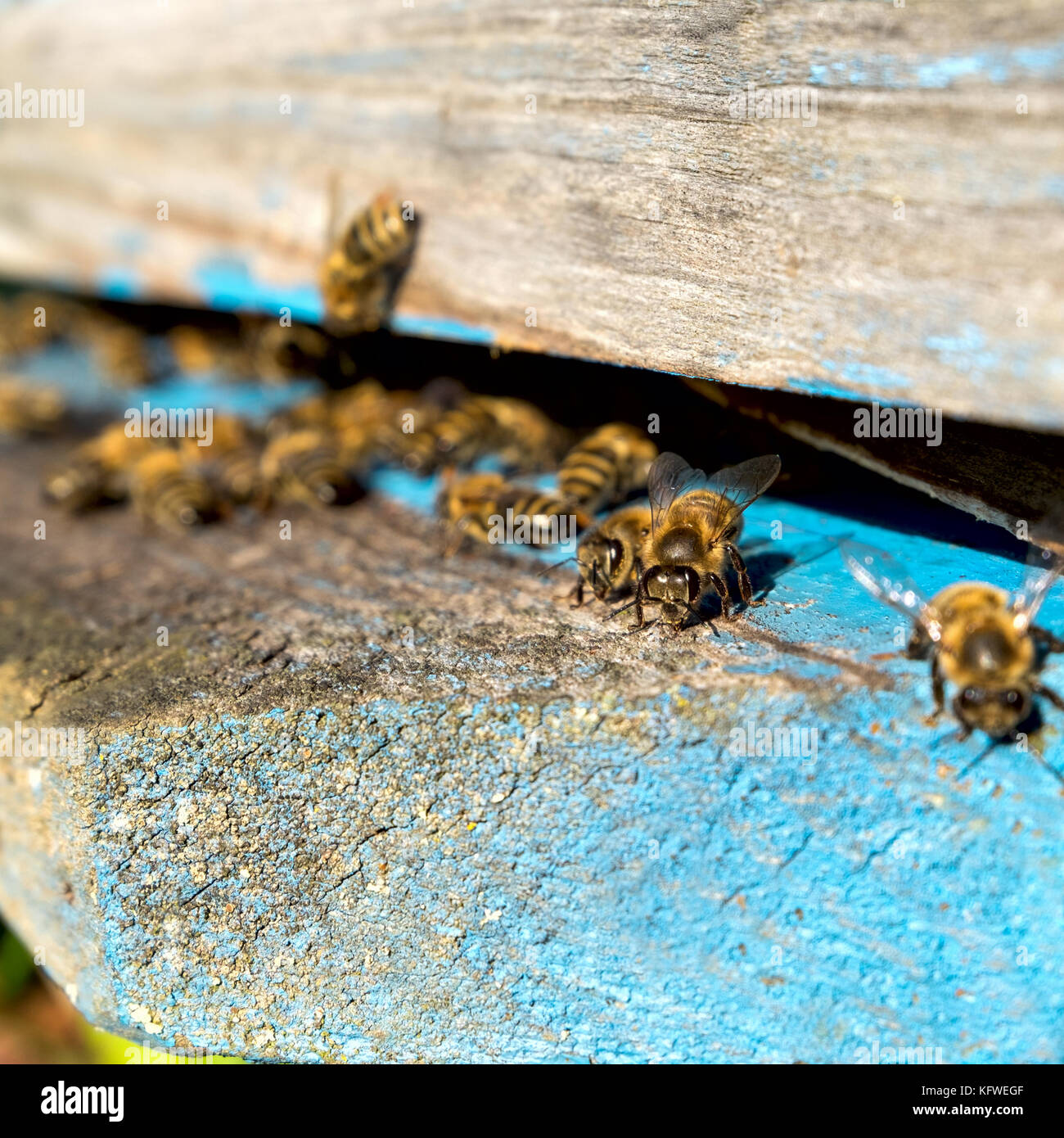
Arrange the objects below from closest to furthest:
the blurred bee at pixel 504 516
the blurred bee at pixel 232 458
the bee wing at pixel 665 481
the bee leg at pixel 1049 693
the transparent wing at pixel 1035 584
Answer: the bee leg at pixel 1049 693 < the transparent wing at pixel 1035 584 < the bee wing at pixel 665 481 < the blurred bee at pixel 504 516 < the blurred bee at pixel 232 458

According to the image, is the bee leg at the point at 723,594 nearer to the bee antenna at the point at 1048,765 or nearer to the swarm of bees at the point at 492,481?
the swarm of bees at the point at 492,481

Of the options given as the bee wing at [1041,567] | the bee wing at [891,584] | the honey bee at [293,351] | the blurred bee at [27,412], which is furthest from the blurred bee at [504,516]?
the blurred bee at [27,412]

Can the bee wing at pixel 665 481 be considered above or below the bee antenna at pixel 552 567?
above

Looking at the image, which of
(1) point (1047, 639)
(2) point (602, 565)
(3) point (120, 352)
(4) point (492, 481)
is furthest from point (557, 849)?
(3) point (120, 352)

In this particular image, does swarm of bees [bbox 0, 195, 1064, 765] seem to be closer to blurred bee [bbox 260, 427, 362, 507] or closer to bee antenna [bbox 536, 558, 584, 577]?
blurred bee [bbox 260, 427, 362, 507]
